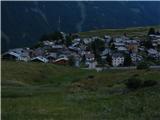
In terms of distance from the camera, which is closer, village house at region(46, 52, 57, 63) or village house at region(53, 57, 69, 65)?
village house at region(53, 57, 69, 65)

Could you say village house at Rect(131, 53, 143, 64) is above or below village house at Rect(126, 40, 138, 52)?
below

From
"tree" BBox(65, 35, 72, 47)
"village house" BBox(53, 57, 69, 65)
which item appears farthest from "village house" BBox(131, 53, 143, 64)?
"tree" BBox(65, 35, 72, 47)

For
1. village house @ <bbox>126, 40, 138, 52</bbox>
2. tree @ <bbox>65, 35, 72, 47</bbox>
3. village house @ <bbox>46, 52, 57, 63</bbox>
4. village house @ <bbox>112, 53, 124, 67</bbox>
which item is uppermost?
tree @ <bbox>65, 35, 72, 47</bbox>

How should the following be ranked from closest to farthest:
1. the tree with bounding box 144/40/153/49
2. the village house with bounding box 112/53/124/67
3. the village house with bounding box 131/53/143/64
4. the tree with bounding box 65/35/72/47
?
the village house with bounding box 131/53/143/64 < the village house with bounding box 112/53/124/67 < the tree with bounding box 144/40/153/49 < the tree with bounding box 65/35/72/47

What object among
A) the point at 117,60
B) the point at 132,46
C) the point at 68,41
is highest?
the point at 68,41

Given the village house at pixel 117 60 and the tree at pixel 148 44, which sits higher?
the tree at pixel 148 44

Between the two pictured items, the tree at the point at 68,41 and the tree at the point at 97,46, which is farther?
the tree at the point at 68,41

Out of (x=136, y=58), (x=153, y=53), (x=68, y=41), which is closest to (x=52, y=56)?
(x=136, y=58)

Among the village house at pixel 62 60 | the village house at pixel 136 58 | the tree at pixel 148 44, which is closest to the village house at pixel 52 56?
the village house at pixel 62 60

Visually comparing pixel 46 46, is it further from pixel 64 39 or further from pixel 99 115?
pixel 99 115

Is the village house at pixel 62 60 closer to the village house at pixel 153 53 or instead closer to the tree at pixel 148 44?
the village house at pixel 153 53

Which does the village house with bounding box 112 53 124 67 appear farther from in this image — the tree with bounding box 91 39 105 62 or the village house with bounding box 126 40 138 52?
the village house with bounding box 126 40 138 52

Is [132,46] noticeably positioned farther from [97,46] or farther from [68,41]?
[68,41]

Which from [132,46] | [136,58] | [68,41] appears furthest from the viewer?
[68,41]
